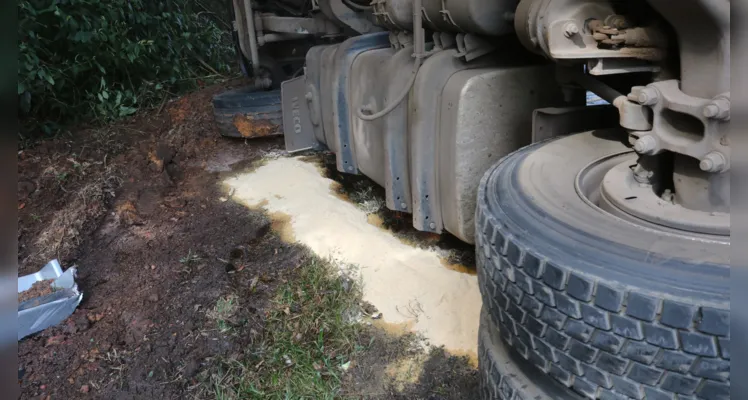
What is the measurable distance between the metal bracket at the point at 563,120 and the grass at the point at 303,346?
109 cm

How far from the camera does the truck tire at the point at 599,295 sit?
110 centimetres

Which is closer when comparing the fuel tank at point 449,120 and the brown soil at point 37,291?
the fuel tank at point 449,120

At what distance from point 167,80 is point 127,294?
3.65 m

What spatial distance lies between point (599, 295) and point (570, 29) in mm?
844

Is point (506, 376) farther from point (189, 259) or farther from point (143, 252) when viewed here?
point (143, 252)

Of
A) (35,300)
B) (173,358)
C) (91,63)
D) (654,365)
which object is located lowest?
(173,358)

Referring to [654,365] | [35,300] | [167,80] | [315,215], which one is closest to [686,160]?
[654,365]

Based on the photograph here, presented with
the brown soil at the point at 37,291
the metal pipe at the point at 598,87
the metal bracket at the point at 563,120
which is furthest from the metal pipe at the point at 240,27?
the metal pipe at the point at 598,87

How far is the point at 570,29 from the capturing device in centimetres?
168

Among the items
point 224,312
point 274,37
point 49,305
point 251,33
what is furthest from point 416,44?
point 274,37

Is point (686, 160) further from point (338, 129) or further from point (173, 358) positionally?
point (338, 129)

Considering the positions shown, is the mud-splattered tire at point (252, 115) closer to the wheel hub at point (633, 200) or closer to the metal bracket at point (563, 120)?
the metal bracket at point (563, 120)

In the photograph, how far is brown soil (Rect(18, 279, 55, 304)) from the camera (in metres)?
2.77

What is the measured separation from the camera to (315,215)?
343 centimetres
